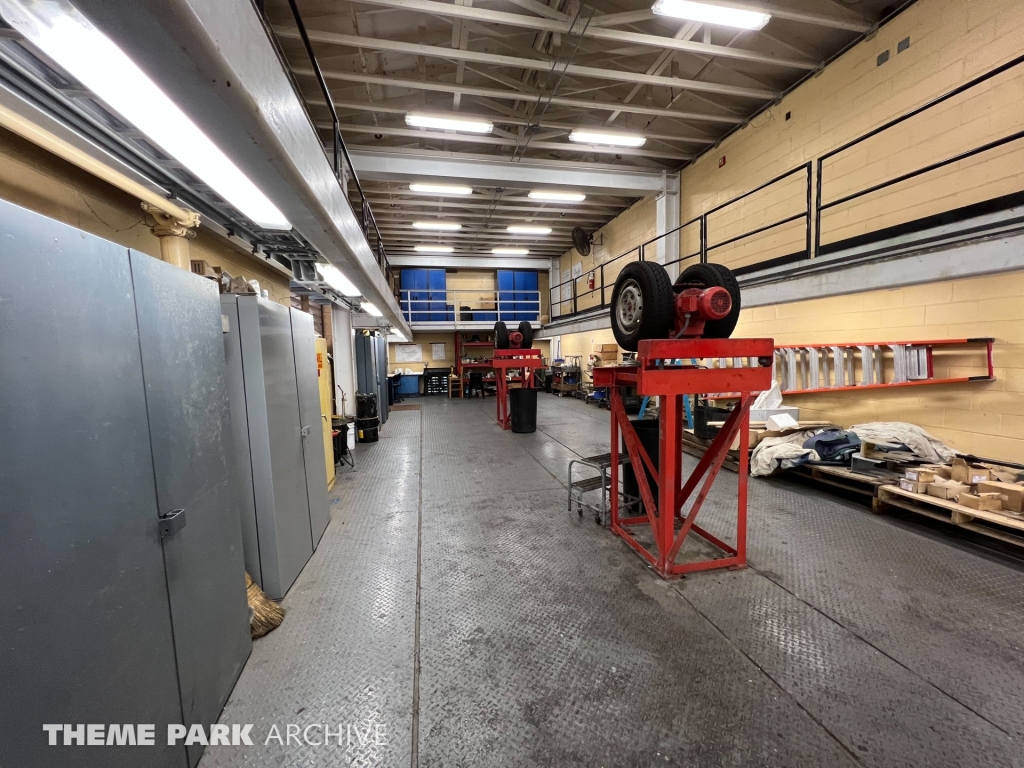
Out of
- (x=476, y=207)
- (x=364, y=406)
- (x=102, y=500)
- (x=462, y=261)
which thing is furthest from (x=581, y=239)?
(x=102, y=500)

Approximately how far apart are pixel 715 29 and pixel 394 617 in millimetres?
6885

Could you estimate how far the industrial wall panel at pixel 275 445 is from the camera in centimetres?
221

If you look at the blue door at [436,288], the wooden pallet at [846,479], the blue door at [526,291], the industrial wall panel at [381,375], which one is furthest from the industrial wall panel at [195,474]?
the blue door at [526,291]

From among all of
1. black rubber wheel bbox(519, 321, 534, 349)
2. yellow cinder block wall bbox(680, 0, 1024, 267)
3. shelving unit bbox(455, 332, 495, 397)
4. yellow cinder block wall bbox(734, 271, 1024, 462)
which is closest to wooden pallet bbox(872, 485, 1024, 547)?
yellow cinder block wall bbox(734, 271, 1024, 462)

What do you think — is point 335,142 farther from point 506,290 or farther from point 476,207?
point 506,290

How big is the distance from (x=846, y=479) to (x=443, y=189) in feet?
25.5

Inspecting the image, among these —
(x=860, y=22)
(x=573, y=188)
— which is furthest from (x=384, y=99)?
(x=860, y=22)

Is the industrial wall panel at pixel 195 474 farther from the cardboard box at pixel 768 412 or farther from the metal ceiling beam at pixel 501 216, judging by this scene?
the metal ceiling beam at pixel 501 216

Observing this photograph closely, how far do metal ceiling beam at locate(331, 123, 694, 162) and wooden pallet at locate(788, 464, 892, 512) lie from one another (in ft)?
18.9

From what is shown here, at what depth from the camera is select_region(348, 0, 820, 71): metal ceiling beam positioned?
3.74 m

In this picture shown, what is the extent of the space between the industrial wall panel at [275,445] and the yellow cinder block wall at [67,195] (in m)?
1.00

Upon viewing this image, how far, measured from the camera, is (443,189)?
300 inches

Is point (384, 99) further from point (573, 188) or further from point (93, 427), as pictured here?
point (93, 427)

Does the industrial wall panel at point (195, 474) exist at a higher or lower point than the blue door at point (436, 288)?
lower
